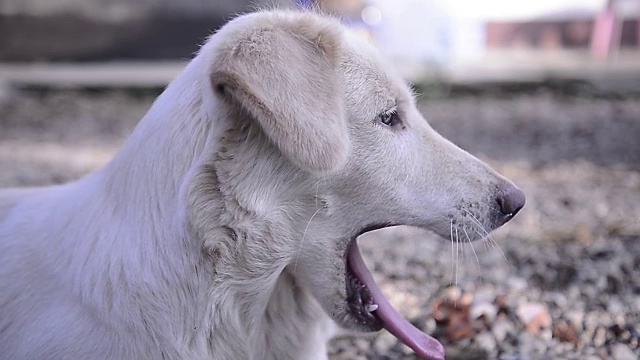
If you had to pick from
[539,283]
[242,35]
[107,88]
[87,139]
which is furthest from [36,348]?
[107,88]

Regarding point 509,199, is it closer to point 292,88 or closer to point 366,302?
point 366,302

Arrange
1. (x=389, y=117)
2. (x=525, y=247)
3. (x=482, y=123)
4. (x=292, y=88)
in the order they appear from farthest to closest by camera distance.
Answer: (x=482, y=123) → (x=525, y=247) → (x=389, y=117) → (x=292, y=88)

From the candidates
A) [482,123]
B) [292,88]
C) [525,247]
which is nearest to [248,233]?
[292,88]

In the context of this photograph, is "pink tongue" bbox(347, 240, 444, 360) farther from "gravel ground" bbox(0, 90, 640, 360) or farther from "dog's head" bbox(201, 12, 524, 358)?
"gravel ground" bbox(0, 90, 640, 360)

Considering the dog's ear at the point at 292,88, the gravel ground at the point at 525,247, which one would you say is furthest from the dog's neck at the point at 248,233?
the gravel ground at the point at 525,247

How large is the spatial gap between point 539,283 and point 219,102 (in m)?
2.33

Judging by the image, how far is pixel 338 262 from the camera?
7.84 feet

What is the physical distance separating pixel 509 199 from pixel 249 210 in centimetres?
80

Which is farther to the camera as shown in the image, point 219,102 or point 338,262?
point 338,262

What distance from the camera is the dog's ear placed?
2080 mm

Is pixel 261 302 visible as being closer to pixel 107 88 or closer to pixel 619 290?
pixel 619 290

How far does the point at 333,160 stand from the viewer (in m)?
2.17

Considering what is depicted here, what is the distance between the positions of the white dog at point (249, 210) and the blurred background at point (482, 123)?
44 centimetres

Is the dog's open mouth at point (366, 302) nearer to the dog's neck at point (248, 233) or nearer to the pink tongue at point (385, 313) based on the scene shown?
the pink tongue at point (385, 313)
